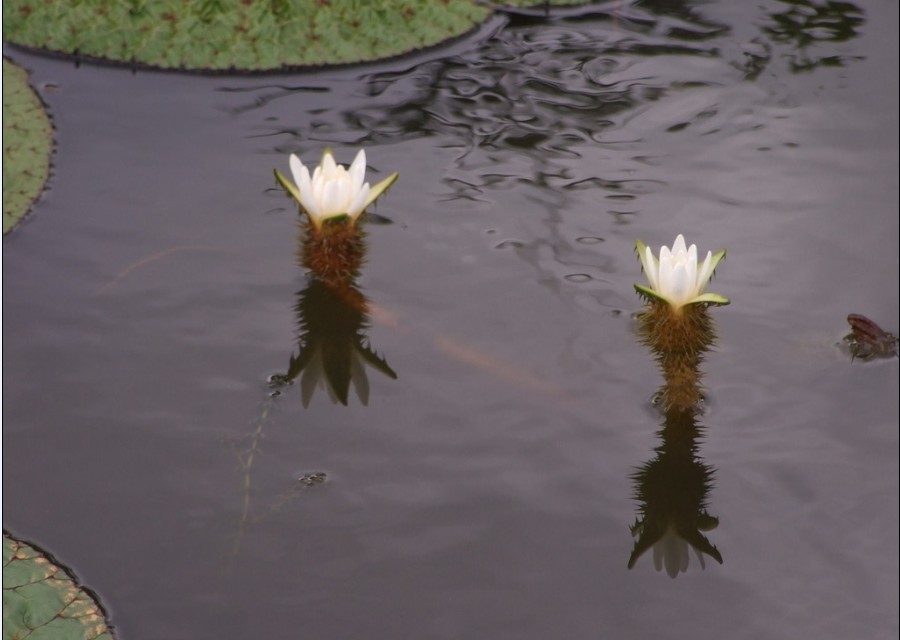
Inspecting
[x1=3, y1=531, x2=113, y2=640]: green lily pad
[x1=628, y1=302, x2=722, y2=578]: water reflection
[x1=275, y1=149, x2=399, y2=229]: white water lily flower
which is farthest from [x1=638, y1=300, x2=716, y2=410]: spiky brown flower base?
[x1=3, y1=531, x2=113, y2=640]: green lily pad

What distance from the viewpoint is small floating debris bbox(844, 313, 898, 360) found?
2889mm

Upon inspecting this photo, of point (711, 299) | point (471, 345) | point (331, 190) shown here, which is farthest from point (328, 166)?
point (711, 299)

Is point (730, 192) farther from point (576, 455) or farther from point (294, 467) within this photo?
point (294, 467)

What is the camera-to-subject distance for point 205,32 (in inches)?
164

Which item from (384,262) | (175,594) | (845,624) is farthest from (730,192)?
(175,594)

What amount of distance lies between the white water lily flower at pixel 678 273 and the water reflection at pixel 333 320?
0.78 m

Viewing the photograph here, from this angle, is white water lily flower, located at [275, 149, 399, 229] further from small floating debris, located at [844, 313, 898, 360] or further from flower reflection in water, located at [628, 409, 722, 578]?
small floating debris, located at [844, 313, 898, 360]

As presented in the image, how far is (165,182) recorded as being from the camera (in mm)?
3586

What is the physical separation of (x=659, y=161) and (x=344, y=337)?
1386mm

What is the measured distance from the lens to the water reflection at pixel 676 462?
2453 millimetres

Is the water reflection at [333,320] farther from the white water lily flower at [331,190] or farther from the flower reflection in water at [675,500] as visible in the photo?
the flower reflection in water at [675,500]

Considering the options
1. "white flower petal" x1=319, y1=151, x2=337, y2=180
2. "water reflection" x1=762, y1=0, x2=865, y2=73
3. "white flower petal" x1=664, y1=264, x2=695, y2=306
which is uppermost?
"water reflection" x1=762, y1=0, x2=865, y2=73

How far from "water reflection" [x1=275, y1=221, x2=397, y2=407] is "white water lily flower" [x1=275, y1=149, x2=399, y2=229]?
0.17ft

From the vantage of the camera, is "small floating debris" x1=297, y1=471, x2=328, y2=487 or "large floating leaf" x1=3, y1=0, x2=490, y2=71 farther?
"large floating leaf" x1=3, y1=0, x2=490, y2=71
